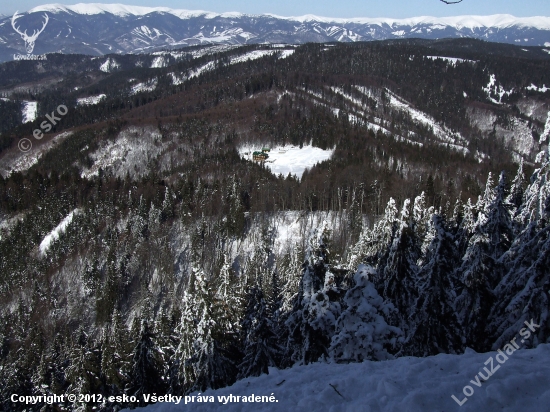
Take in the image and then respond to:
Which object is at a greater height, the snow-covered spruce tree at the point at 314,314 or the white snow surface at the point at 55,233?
the snow-covered spruce tree at the point at 314,314

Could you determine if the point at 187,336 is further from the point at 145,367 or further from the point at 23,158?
the point at 23,158

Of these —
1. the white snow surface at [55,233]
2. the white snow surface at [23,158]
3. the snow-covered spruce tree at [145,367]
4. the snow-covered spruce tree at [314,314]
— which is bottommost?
the white snow surface at [55,233]

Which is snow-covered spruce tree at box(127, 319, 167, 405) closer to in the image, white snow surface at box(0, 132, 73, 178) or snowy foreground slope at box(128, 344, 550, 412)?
snowy foreground slope at box(128, 344, 550, 412)

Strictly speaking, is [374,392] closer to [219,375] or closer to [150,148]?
[219,375]

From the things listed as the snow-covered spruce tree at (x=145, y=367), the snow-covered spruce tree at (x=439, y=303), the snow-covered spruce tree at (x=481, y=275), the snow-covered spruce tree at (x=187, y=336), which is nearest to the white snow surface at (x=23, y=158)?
the snow-covered spruce tree at (x=145, y=367)

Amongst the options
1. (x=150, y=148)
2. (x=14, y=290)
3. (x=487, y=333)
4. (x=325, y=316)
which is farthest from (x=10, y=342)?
(x=150, y=148)

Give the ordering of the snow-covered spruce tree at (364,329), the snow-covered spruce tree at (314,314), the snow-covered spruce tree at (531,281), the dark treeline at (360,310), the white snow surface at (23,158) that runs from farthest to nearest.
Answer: the white snow surface at (23,158) → the snow-covered spruce tree at (314,314) → the dark treeline at (360,310) → the snow-covered spruce tree at (531,281) → the snow-covered spruce tree at (364,329)

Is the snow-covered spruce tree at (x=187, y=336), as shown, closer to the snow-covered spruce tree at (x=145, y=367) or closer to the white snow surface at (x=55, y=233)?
the snow-covered spruce tree at (x=145, y=367)

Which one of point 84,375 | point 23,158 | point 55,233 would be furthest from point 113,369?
point 23,158
